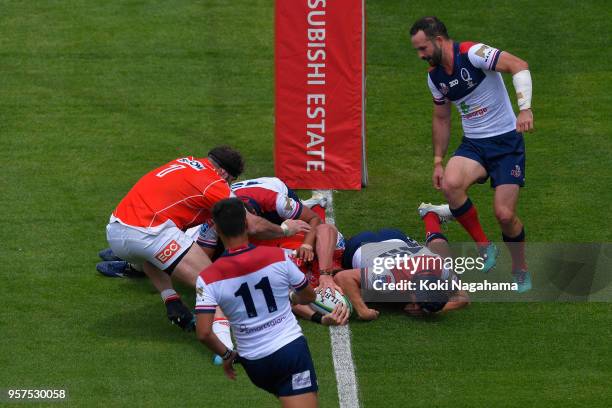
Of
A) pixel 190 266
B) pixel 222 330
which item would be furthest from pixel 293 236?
pixel 222 330

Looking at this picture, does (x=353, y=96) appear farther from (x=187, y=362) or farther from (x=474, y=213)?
(x=187, y=362)

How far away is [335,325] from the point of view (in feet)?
32.8

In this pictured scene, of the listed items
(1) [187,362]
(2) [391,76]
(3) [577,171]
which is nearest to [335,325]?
(1) [187,362]

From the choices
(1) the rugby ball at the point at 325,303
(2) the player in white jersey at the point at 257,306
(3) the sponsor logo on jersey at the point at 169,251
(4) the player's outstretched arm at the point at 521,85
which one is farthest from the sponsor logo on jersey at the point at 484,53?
(2) the player in white jersey at the point at 257,306

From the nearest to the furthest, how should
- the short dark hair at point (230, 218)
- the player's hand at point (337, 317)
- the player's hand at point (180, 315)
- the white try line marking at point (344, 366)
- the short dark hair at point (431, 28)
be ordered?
the short dark hair at point (230, 218) < the white try line marking at point (344, 366) < the player's hand at point (180, 315) < the player's hand at point (337, 317) < the short dark hair at point (431, 28)

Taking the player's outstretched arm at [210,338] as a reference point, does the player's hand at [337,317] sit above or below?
below

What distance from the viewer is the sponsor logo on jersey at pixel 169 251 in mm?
9773

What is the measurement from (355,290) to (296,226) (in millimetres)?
734

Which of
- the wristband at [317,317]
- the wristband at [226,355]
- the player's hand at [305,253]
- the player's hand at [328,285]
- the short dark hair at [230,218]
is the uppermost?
the short dark hair at [230,218]

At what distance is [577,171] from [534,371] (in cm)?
428

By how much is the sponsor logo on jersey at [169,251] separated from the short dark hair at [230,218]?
2.38 metres

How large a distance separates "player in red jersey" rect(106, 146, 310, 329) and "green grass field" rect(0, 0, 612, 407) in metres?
0.55

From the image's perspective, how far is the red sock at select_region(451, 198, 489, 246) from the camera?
10.8 m

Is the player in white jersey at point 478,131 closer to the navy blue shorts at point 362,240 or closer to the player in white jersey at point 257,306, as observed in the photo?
the navy blue shorts at point 362,240
